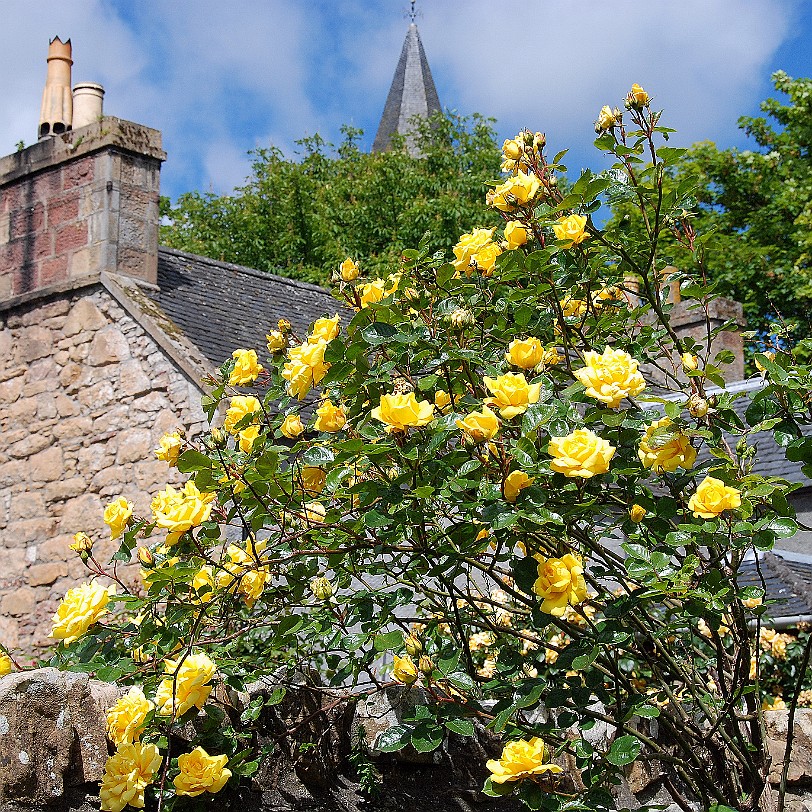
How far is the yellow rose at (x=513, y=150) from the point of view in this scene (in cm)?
324

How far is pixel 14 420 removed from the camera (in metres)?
9.85

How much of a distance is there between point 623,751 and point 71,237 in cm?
855

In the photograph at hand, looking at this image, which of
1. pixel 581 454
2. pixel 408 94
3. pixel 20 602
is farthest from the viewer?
pixel 408 94

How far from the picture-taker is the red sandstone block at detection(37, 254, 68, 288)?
32.3 ft

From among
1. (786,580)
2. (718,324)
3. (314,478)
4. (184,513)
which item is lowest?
(184,513)

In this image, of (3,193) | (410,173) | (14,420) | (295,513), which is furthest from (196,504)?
(410,173)

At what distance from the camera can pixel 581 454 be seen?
2.23 metres

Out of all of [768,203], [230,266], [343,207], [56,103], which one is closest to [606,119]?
[56,103]

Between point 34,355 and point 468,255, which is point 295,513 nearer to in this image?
point 468,255

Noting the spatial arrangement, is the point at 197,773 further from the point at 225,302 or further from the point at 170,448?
the point at 225,302

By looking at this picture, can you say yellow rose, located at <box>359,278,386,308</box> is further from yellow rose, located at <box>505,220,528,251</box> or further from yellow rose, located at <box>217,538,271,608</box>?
yellow rose, located at <box>217,538,271,608</box>

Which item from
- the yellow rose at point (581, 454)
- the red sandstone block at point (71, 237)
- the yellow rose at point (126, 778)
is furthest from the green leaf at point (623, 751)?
the red sandstone block at point (71, 237)

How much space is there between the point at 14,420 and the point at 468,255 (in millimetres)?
7761

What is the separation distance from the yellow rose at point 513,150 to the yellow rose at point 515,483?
1.29 metres
